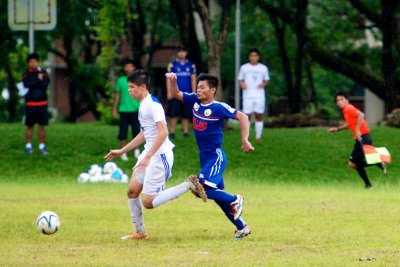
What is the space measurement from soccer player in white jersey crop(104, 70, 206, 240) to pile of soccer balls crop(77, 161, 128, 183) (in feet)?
30.4

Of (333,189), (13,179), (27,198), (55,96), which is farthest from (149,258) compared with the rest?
(55,96)

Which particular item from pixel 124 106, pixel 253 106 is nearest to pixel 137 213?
pixel 124 106

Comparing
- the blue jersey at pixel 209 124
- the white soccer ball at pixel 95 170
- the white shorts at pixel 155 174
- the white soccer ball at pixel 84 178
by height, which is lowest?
the white soccer ball at pixel 84 178

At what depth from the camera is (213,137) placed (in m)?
12.3

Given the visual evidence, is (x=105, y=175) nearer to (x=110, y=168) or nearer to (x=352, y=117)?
(x=110, y=168)

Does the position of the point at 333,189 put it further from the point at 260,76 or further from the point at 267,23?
the point at 267,23

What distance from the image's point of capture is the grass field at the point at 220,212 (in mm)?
10758

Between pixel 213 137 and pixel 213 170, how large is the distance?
1.20 ft

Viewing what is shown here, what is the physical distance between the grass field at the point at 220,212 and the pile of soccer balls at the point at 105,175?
38 cm

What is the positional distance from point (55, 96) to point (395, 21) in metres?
41.9

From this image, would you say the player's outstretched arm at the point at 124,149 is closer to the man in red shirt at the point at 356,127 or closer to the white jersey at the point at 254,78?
the man in red shirt at the point at 356,127

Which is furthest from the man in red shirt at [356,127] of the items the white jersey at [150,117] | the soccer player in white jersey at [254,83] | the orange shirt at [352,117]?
the white jersey at [150,117]

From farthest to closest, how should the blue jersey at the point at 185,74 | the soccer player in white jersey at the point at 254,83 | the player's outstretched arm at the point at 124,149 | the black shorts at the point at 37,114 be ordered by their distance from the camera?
the soccer player in white jersey at the point at 254,83 → the blue jersey at the point at 185,74 → the black shorts at the point at 37,114 → the player's outstretched arm at the point at 124,149

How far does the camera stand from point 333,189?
20.7 m
